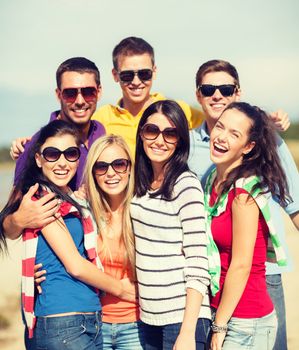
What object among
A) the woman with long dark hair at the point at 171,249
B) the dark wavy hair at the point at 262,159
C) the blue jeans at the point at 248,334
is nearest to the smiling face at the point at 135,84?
the woman with long dark hair at the point at 171,249

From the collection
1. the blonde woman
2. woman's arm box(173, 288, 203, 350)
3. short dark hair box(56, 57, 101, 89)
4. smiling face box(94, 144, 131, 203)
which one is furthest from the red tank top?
short dark hair box(56, 57, 101, 89)

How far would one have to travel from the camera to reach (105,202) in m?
3.97

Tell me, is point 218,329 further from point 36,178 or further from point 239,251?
point 36,178

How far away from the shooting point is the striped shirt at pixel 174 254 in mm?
3445

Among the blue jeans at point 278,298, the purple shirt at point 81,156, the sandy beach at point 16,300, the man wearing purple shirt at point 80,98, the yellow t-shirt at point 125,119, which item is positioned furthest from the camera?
the sandy beach at point 16,300

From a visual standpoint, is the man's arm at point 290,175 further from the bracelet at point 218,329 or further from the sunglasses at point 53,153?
the sunglasses at point 53,153

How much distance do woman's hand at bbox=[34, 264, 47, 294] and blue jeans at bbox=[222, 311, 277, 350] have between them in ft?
3.70

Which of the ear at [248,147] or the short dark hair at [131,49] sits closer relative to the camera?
the ear at [248,147]

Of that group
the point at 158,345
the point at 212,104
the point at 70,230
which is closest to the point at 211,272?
the point at 158,345

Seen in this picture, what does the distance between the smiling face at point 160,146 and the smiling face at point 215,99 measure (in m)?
0.82

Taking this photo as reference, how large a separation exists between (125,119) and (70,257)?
1.93 metres

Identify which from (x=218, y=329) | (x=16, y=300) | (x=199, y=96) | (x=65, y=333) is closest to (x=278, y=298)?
(x=218, y=329)

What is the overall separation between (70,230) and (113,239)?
1.01 feet

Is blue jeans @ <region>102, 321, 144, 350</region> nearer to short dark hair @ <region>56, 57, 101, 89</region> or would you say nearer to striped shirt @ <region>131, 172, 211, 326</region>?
striped shirt @ <region>131, 172, 211, 326</region>
